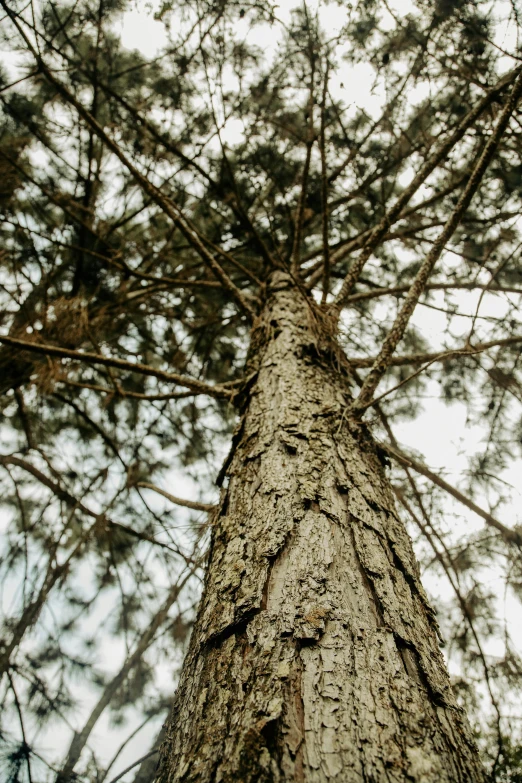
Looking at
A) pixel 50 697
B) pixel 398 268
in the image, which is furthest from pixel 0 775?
pixel 398 268

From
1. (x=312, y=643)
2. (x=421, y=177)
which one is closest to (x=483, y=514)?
(x=421, y=177)

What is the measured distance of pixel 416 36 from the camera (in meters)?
2.68

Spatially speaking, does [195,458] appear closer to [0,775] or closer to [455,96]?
[0,775]

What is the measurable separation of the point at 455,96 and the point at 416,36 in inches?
16.6

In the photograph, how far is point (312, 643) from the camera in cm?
67

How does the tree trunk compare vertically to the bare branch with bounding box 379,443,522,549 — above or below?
below

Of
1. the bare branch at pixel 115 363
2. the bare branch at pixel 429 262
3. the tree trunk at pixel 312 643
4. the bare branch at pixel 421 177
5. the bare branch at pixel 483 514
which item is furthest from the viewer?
the bare branch at pixel 483 514

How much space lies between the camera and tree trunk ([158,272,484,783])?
0.55 metres

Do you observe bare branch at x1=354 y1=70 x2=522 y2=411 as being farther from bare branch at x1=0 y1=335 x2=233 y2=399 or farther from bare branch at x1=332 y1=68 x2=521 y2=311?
bare branch at x1=0 y1=335 x2=233 y2=399

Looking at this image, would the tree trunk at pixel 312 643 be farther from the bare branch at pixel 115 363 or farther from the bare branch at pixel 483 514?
A: the bare branch at pixel 483 514

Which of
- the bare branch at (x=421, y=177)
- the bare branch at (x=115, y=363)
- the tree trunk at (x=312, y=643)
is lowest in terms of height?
the tree trunk at (x=312, y=643)

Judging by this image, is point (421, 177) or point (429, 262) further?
point (421, 177)

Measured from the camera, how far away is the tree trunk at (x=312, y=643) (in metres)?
0.55

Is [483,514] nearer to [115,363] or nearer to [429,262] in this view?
[429,262]
